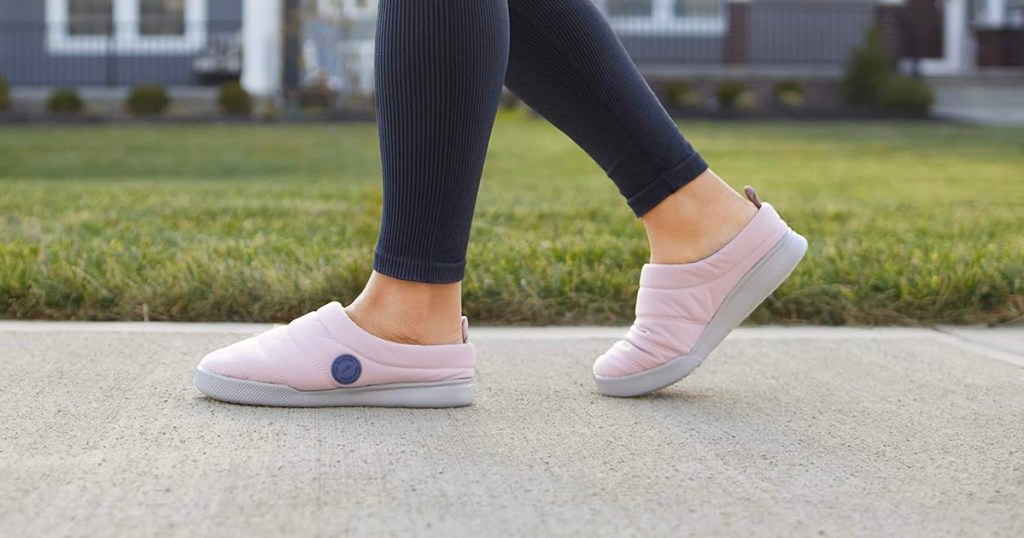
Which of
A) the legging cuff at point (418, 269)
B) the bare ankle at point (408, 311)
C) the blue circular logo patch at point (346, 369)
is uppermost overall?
the legging cuff at point (418, 269)

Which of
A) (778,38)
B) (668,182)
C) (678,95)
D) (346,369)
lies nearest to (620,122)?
(668,182)

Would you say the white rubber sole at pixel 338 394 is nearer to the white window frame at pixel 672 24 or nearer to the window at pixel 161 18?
the window at pixel 161 18

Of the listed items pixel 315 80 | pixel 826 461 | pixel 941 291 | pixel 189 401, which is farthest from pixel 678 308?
pixel 315 80

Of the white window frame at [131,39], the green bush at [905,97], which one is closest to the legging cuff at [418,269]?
the green bush at [905,97]

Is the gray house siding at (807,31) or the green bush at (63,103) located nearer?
the green bush at (63,103)

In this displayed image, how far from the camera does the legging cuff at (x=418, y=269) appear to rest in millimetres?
1496

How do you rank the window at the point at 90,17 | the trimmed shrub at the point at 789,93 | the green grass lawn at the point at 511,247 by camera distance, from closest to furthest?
the green grass lawn at the point at 511,247
the trimmed shrub at the point at 789,93
the window at the point at 90,17

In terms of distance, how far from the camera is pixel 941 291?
241 cm

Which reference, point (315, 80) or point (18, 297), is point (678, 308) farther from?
point (315, 80)

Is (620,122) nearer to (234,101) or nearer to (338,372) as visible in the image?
(338,372)

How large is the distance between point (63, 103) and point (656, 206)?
1269 cm

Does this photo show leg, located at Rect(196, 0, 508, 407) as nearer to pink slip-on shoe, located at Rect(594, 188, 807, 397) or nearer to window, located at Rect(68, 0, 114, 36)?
pink slip-on shoe, located at Rect(594, 188, 807, 397)

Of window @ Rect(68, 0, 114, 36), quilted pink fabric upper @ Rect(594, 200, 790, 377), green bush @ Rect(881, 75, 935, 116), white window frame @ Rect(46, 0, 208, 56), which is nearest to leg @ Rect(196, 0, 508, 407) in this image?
quilted pink fabric upper @ Rect(594, 200, 790, 377)

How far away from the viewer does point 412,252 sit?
1487 mm
